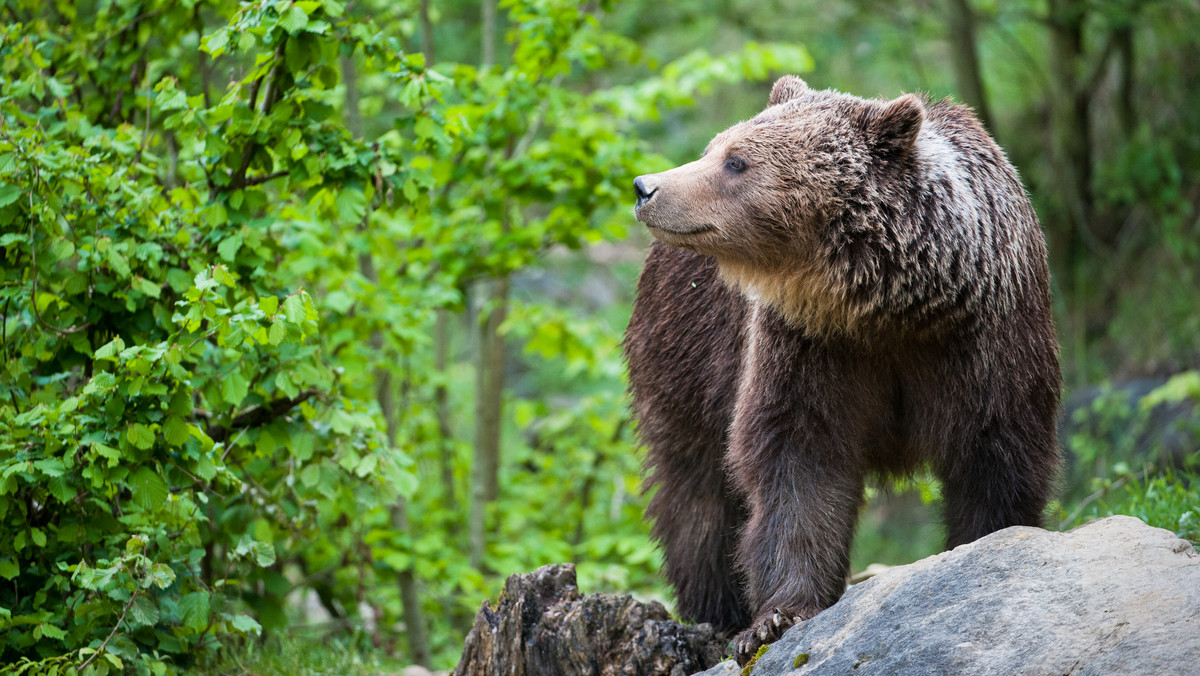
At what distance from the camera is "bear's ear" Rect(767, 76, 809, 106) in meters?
4.30

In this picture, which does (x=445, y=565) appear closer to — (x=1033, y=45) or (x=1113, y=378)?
(x=1113, y=378)

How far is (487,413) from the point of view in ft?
31.9

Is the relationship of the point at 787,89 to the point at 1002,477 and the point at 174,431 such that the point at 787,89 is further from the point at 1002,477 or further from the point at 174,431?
the point at 174,431

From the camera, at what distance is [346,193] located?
463 centimetres

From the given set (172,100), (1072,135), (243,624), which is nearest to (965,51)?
(1072,135)

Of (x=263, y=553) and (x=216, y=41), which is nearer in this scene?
(x=216, y=41)

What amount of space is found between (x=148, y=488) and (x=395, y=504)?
375 cm

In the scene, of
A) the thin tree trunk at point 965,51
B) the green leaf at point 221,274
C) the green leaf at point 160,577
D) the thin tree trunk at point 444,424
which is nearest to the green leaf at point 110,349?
the green leaf at point 221,274

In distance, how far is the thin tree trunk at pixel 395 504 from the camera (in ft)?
A: 23.4

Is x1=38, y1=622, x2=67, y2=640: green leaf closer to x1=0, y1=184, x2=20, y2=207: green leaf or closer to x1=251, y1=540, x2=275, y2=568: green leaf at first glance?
x1=251, y1=540, x2=275, y2=568: green leaf

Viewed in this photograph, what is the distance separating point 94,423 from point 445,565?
3872mm

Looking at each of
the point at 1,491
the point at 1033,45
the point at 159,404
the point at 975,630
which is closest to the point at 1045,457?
the point at 975,630

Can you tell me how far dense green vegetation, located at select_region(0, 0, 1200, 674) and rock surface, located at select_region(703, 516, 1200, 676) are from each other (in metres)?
1.40

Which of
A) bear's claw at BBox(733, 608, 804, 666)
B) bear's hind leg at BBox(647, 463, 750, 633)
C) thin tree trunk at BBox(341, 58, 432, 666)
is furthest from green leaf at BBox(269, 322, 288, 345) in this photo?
thin tree trunk at BBox(341, 58, 432, 666)
